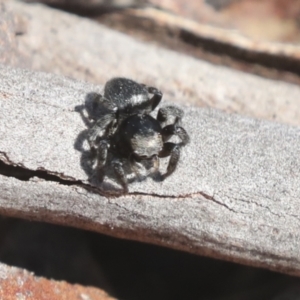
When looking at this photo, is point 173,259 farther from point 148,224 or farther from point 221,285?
point 148,224

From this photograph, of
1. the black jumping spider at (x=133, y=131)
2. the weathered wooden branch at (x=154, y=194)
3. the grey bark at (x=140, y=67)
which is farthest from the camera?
the grey bark at (x=140, y=67)

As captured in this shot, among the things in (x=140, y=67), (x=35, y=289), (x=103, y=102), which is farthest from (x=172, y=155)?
(x=140, y=67)

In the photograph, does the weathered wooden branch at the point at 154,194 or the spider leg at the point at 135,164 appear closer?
the weathered wooden branch at the point at 154,194

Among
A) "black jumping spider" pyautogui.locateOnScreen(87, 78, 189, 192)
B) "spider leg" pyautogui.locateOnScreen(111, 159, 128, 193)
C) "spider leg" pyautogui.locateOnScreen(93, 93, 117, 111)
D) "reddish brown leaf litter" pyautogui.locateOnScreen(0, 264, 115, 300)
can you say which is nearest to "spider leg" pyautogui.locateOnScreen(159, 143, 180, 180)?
"black jumping spider" pyautogui.locateOnScreen(87, 78, 189, 192)

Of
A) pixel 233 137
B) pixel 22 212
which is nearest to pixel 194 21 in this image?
pixel 233 137

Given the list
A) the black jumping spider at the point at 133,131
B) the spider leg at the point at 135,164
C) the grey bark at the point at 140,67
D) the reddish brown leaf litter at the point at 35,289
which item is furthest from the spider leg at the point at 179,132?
the reddish brown leaf litter at the point at 35,289

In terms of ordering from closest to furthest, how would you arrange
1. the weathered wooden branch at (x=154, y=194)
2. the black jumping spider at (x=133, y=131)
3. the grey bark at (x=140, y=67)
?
the weathered wooden branch at (x=154, y=194)
the black jumping spider at (x=133, y=131)
the grey bark at (x=140, y=67)

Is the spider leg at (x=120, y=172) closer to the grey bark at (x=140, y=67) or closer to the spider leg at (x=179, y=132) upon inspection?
the spider leg at (x=179, y=132)
